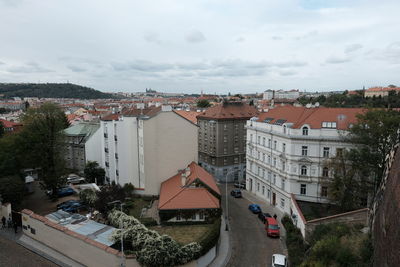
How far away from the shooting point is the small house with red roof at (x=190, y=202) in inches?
1127

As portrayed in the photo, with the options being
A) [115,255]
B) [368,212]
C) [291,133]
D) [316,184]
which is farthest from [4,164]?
[368,212]

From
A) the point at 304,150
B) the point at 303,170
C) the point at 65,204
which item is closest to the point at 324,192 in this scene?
the point at 303,170

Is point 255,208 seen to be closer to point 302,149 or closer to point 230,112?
point 302,149

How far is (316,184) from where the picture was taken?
3438 cm

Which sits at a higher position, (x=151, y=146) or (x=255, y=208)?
(x=151, y=146)

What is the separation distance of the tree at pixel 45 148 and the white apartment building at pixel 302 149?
29.1 metres

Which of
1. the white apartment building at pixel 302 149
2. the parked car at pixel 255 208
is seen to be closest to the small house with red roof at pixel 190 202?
the parked car at pixel 255 208

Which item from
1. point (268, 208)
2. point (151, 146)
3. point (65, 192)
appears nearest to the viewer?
point (151, 146)

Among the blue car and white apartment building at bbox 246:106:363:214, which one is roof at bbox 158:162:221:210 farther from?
the blue car

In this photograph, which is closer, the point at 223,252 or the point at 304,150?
the point at 223,252

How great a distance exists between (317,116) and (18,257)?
3521 centimetres

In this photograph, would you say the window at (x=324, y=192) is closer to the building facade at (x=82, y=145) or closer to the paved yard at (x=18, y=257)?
the paved yard at (x=18, y=257)

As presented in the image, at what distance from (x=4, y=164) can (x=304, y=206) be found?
37120 millimetres

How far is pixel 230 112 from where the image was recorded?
5819 centimetres
